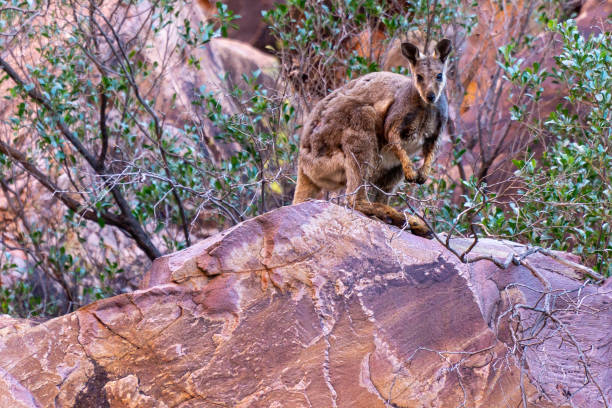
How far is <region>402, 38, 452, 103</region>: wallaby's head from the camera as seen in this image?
517 cm

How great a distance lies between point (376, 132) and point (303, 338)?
193 centimetres

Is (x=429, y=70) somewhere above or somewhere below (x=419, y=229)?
above

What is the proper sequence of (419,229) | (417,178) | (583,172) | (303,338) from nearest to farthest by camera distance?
(303,338) < (419,229) < (417,178) < (583,172)

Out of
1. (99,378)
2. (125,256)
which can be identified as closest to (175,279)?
(99,378)

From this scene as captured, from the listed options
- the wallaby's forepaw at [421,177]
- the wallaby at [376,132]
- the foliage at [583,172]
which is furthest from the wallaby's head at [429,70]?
the foliage at [583,172]

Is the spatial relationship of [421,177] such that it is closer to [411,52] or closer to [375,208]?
[375,208]

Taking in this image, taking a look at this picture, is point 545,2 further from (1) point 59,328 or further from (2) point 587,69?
(1) point 59,328

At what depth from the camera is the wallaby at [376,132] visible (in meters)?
5.14

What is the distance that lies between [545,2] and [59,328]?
7735 mm

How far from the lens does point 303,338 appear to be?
13.0ft

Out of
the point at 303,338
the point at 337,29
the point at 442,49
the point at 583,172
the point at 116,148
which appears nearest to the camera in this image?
the point at 303,338

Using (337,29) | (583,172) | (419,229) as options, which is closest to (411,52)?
(419,229)

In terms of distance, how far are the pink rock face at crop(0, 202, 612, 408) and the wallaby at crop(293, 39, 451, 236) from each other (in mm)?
926

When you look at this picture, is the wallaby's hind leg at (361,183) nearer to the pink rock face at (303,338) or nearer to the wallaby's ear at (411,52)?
the pink rock face at (303,338)
